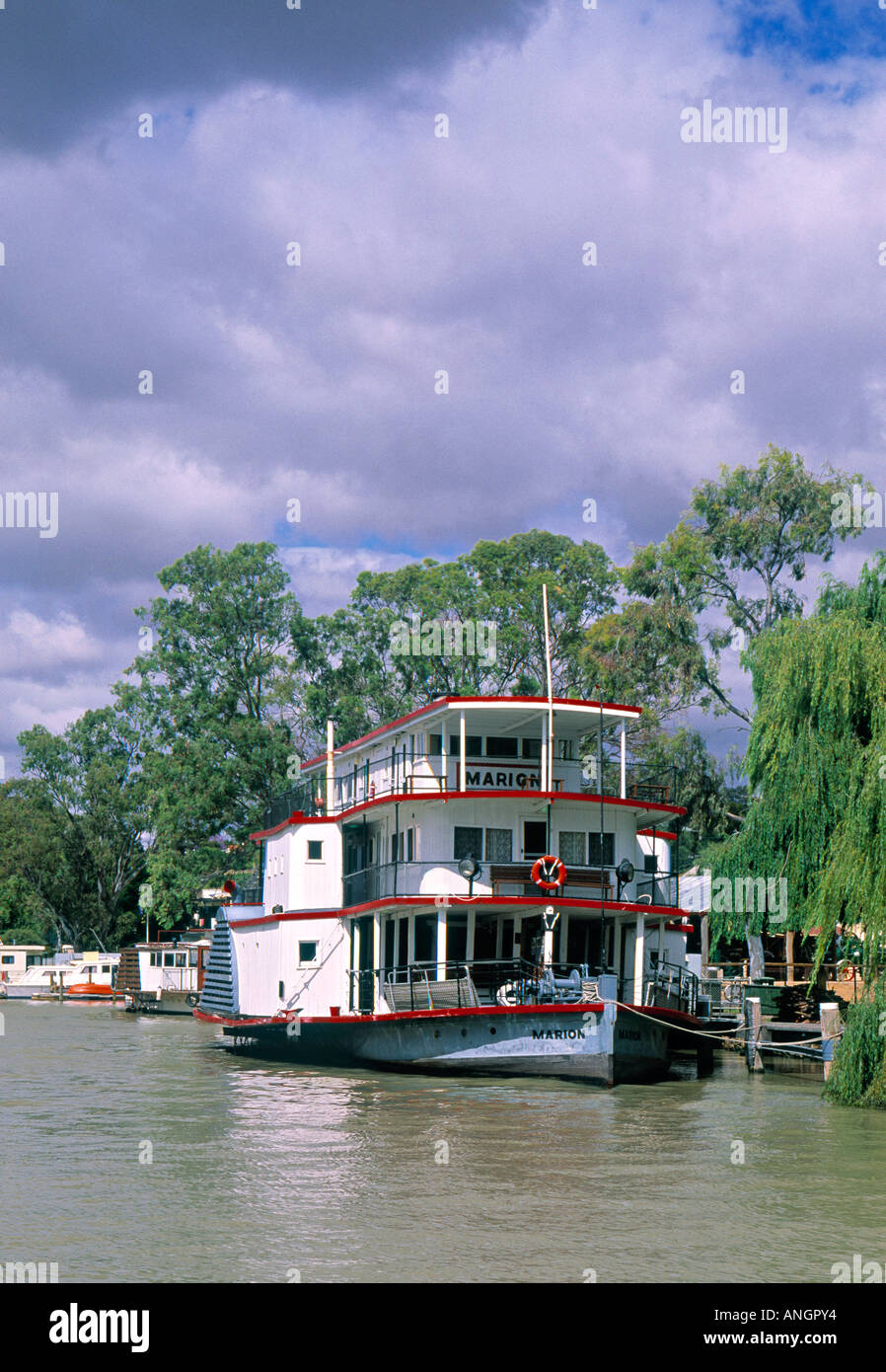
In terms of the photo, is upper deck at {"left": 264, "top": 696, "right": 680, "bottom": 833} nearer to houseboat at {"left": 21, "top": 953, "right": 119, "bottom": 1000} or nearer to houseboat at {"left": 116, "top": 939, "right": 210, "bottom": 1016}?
houseboat at {"left": 116, "top": 939, "right": 210, "bottom": 1016}

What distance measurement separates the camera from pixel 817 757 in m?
29.7

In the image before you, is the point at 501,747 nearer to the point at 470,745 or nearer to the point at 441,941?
the point at 470,745

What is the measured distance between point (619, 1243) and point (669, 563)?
135ft

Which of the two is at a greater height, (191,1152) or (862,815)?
(862,815)

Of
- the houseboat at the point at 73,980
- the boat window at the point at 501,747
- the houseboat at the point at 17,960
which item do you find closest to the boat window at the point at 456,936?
the boat window at the point at 501,747

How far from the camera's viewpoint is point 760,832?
31.7 meters

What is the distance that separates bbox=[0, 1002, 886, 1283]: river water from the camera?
13.3m

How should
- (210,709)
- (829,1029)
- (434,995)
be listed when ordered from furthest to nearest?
1. (210,709)
2. (434,995)
3. (829,1029)

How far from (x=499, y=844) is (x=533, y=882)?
5.31ft

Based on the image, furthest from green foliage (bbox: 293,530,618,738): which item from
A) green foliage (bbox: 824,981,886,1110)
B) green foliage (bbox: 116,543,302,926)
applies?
green foliage (bbox: 824,981,886,1110)

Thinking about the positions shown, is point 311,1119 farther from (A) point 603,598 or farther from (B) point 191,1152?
(A) point 603,598

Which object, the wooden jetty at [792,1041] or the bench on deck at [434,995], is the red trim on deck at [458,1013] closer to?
the bench on deck at [434,995]

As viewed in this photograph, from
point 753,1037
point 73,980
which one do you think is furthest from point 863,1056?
point 73,980
